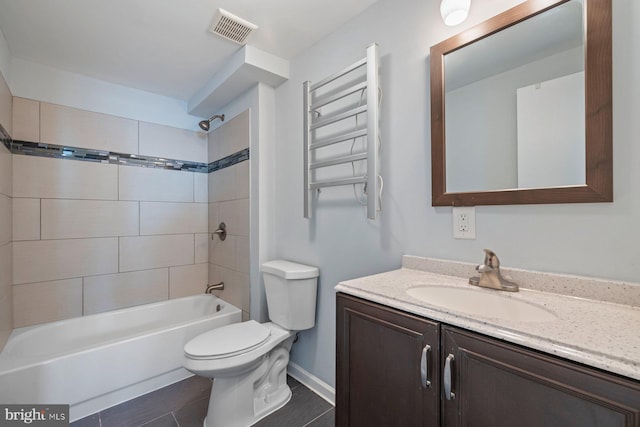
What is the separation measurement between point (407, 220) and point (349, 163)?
1.61 feet

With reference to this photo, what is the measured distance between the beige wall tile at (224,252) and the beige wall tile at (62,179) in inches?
36.6

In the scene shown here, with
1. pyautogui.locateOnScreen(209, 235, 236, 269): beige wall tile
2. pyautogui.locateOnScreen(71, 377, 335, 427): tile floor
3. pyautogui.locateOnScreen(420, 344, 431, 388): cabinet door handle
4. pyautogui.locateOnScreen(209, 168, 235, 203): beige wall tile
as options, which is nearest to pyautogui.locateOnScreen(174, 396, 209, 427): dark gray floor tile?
pyautogui.locateOnScreen(71, 377, 335, 427): tile floor

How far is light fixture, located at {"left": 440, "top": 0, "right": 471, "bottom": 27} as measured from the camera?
1074mm

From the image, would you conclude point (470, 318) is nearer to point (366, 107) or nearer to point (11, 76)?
point (366, 107)

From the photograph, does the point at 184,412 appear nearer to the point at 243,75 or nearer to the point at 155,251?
the point at 155,251

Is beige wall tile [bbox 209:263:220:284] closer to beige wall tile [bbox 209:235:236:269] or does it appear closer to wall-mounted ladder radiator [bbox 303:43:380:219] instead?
beige wall tile [bbox 209:235:236:269]

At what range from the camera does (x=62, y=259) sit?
6.98 ft

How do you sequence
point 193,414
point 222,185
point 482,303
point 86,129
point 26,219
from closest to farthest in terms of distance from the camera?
point 482,303
point 193,414
point 26,219
point 86,129
point 222,185

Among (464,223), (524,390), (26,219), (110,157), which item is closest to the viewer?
(524,390)

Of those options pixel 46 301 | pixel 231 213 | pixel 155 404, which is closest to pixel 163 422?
pixel 155 404

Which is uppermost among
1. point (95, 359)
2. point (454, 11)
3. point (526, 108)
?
point (454, 11)

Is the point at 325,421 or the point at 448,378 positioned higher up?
the point at 448,378

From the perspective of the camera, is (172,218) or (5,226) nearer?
(5,226)

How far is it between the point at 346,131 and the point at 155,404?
2.05 meters
